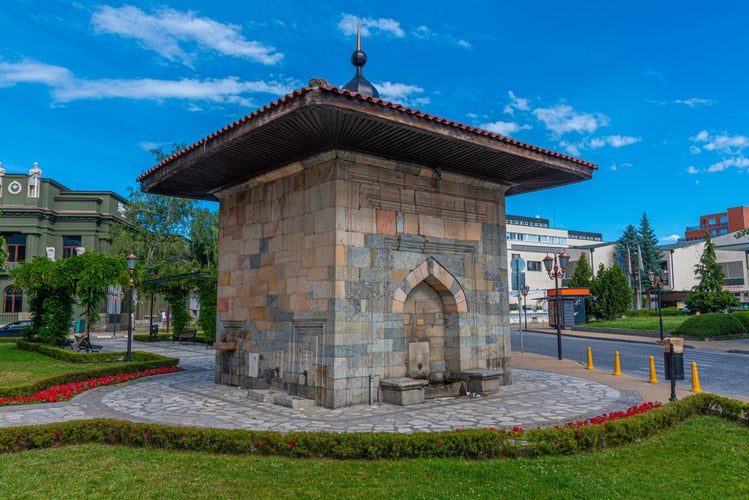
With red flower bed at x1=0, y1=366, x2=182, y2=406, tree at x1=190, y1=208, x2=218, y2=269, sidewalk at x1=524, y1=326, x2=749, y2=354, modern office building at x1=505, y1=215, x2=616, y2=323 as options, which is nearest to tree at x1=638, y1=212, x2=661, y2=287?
modern office building at x1=505, y1=215, x2=616, y2=323

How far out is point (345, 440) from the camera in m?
6.55

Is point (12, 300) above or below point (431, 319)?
above

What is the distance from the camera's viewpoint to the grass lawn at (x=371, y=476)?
5.38m

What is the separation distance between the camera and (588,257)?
200ft

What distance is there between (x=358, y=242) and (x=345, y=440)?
15.8 ft

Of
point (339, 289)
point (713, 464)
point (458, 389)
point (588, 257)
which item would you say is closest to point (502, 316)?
point (458, 389)

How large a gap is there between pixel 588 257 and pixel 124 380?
5677cm

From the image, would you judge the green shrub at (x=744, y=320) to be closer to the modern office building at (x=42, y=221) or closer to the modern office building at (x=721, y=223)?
the modern office building at (x=42, y=221)

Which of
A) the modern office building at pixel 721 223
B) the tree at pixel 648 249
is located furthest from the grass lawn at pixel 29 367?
the modern office building at pixel 721 223

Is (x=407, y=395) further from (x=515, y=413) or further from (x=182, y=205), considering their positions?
(x=182, y=205)

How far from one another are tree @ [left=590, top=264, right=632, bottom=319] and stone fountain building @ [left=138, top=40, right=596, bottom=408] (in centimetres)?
3504

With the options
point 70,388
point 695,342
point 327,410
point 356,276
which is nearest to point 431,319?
point 356,276

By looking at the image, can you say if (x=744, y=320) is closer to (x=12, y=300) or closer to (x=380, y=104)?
(x=380, y=104)

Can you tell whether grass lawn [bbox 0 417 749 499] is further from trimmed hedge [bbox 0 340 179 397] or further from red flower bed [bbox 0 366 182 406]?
trimmed hedge [bbox 0 340 179 397]
